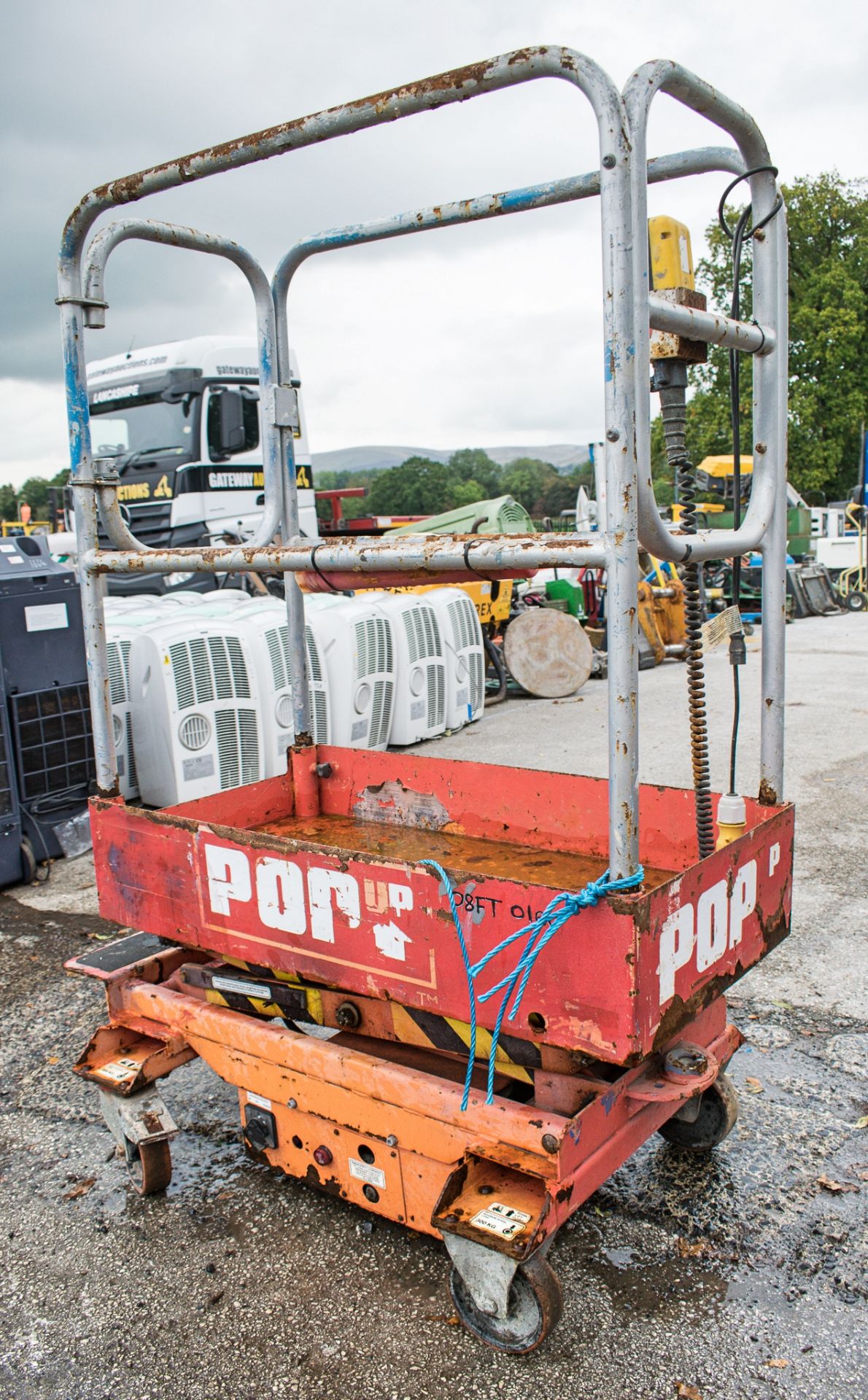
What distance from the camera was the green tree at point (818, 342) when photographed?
31938 mm

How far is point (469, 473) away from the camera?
56875 mm

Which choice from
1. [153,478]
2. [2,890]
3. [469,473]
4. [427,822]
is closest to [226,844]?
[427,822]

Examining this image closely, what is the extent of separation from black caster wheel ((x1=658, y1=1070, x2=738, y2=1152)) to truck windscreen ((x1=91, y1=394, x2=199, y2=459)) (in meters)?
8.37

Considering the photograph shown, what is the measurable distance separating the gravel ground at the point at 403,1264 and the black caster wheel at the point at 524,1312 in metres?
0.07

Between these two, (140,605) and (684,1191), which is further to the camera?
(140,605)

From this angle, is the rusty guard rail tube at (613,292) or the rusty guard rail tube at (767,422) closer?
the rusty guard rail tube at (613,292)

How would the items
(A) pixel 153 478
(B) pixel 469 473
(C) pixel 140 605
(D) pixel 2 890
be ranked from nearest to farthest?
(D) pixel 2 890
(C) pixel 140 605
(A) pixel 153 478
(B) pixel 469 473

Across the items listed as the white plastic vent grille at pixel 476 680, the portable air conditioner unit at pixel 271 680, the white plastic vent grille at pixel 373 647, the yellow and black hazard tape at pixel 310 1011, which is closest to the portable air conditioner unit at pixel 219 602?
the portable air conditioner unit at pixel 271 680

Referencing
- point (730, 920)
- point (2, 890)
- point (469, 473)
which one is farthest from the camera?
point (469, 473)

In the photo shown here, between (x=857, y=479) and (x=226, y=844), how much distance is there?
37177 mm

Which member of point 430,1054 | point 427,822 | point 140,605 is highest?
point 140,605

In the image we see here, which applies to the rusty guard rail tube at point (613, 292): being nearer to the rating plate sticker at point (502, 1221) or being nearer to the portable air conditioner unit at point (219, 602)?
the rating plate sticker at point (502, 1221)

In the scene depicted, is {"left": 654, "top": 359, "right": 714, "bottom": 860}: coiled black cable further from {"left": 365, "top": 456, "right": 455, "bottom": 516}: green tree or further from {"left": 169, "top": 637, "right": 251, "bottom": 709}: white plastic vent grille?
{"left": 365, "top": 456, "right": 455, "bottom": 516}: green tree

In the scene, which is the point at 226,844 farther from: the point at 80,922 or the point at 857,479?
the point at 857,479
